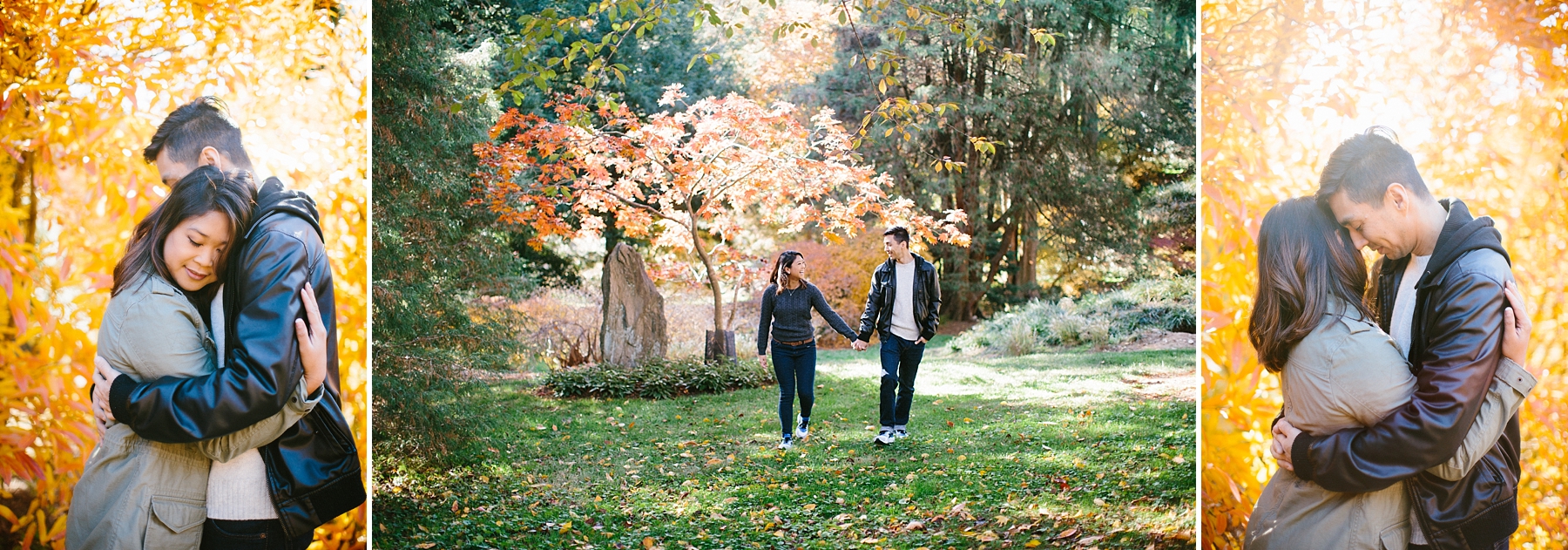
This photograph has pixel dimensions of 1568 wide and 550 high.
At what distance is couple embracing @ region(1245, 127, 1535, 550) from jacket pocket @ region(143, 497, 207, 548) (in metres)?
3.77

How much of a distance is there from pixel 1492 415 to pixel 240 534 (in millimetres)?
4152

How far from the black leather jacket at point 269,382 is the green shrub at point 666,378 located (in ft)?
6.69

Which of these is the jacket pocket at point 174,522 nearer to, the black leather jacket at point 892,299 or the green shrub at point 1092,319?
the black leather jacket at point 892,299

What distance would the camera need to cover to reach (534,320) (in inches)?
187

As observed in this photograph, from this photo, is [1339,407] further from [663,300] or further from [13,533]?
[13,533]

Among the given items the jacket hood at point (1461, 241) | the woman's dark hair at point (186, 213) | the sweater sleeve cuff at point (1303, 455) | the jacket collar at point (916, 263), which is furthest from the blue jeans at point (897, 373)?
the woman's dark hair at point (186, 213)

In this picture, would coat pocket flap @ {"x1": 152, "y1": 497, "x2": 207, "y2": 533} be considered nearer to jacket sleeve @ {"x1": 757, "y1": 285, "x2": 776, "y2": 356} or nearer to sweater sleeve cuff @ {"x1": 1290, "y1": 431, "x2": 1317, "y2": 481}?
jacket sleeve @ {"x1": 757, "y1": 285, "x2": 776, "y2": 356}

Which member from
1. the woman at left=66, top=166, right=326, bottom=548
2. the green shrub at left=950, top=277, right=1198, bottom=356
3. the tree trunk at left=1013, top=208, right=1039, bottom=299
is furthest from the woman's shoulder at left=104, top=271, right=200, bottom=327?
the tree trunk at left=1013, top=208, right=1039, bottom=299

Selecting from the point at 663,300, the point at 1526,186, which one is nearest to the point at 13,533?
the point at 663,300

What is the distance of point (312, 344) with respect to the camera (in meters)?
2.78

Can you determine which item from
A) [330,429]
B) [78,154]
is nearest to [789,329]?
[330,429]

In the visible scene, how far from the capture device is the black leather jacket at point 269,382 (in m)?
2.62

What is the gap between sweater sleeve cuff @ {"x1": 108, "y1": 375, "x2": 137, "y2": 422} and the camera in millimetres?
2666

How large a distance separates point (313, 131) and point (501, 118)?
1262 mm
